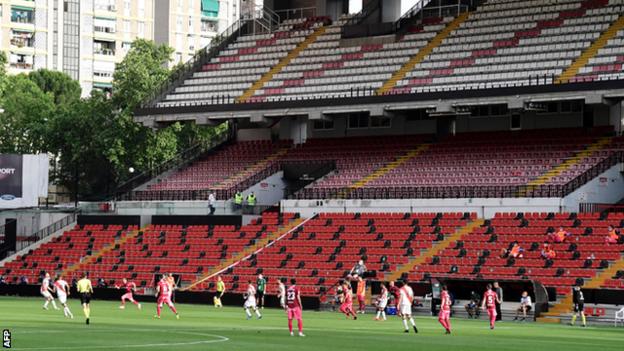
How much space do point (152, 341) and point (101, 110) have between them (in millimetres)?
69167

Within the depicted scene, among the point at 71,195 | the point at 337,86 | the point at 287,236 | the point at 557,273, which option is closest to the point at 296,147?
the point at 337,86

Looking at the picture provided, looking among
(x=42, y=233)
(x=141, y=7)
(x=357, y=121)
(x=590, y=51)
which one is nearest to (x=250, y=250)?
(x=357, y=121)

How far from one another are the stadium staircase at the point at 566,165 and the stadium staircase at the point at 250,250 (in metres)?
12.9

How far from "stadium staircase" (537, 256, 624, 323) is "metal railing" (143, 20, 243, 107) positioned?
127 ft

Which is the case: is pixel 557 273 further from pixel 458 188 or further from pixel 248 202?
pixel 248 202

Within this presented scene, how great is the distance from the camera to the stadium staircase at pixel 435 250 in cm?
6631

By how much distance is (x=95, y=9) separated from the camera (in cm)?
16512

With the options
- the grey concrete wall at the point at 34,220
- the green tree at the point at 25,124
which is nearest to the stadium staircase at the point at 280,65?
the grey concrete wall at the point at 34,220

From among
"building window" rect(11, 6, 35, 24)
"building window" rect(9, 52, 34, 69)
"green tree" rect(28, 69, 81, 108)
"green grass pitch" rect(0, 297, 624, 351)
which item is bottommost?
"green grass pitch" rect(0, 297, 624, 351)

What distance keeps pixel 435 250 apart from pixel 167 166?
29.1 metres

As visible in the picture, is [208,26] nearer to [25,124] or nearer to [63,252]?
[25,124]

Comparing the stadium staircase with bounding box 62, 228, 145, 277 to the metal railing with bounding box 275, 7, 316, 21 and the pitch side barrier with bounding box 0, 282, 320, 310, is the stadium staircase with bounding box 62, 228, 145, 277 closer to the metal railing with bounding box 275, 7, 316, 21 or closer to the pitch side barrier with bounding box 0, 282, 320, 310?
the pitch side barrier with bounding box 0, 282, 320, 310

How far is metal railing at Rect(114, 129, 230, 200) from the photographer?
8981 centimetres

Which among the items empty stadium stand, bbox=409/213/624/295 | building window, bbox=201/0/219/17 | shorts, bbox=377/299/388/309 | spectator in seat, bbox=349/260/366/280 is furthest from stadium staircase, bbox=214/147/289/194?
building window, bbox=201/0/219/17
